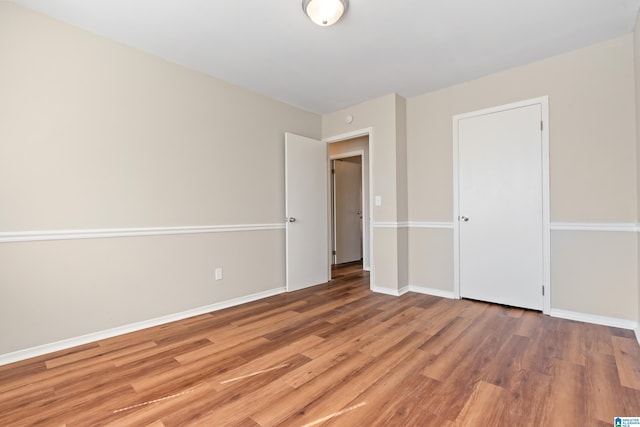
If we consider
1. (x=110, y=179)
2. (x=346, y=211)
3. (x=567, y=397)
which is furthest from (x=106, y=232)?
(x=346, y=211)

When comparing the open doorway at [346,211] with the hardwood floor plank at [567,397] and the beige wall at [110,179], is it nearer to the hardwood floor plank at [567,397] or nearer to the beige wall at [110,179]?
the beige wall at [110,179]

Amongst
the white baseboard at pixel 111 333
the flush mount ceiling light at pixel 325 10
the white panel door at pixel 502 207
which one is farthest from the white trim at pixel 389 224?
the flush mount ceiling light at pixel 325 10

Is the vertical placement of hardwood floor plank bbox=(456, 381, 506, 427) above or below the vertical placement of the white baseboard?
below

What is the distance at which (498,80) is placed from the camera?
3.04 metres

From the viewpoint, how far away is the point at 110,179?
2.36 m

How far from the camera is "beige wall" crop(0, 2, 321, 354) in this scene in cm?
199

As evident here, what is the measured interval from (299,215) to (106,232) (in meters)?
2.04

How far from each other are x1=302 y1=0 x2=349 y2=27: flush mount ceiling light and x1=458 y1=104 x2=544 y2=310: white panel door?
6.44 feet

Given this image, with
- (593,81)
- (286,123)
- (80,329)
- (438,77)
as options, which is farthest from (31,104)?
(593,81)

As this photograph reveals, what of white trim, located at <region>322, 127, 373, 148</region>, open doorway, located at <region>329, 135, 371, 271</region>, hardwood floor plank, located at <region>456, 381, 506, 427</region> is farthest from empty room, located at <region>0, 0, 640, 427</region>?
open doorway, located at <region>329, 135, 371, 271</region>

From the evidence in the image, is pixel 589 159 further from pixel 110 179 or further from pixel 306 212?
pixel 110 179

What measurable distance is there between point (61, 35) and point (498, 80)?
386 cm

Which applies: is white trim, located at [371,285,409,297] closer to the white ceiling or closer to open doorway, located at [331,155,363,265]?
open doorway, located at [331,155,363,265]

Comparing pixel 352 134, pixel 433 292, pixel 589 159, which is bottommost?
pixel 433 292
